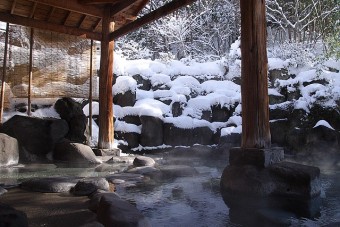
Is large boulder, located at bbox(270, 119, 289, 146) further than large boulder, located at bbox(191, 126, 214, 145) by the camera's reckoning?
No

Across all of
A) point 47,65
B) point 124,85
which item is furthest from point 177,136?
point 47,65

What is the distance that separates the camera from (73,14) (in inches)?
292

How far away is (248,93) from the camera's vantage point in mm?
3742

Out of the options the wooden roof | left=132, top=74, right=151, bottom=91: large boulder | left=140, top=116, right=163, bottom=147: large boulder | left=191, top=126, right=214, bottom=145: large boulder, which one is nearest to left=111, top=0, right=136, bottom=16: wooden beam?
the wooden roof

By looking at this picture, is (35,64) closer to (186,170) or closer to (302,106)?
(186,170)

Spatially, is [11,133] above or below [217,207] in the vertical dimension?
above

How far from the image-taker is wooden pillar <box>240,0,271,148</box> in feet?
12.1

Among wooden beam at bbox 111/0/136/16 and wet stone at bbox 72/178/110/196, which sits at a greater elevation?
wooden beam at bbox 111/0/136/16

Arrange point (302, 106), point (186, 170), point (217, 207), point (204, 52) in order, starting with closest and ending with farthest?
1. point (217, 207)
2. point (186, 170)
3. point (302, 106)
4. point (204, 52)

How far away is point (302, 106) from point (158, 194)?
727cm

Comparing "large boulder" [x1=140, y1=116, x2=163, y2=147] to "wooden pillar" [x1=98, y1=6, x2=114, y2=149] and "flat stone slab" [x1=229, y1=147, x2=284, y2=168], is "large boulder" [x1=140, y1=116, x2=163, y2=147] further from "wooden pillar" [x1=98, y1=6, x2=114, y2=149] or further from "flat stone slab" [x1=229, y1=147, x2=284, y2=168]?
"flat stone slab" [x1=229, y1=147, x2=284, y2=168]

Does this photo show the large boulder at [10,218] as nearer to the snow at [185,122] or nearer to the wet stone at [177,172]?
the wet stone at [177,172]

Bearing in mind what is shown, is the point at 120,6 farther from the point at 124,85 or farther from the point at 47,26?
the point at 124,85

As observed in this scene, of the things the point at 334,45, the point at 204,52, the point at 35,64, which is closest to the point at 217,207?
the point at 334,45
